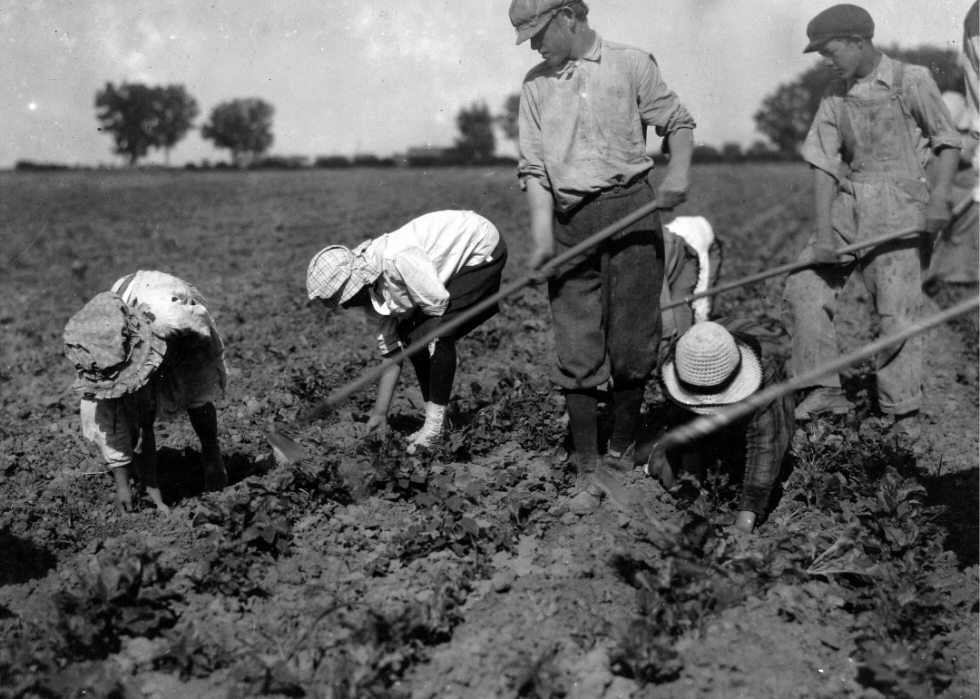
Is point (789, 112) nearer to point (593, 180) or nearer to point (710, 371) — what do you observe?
point (593, 180)

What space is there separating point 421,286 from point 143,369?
45.4 inches

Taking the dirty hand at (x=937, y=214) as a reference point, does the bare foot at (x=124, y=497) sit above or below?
below

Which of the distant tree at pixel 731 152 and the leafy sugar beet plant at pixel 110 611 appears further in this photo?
the distant tree at pixel 731 152

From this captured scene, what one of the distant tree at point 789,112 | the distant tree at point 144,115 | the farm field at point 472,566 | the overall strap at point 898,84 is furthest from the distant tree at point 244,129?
the overall strap at point 898,84

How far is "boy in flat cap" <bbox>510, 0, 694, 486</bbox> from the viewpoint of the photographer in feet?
12.9

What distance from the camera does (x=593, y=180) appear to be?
4000 mm

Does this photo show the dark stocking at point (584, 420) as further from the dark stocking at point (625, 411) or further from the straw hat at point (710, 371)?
the straw hat at point (710, 371)

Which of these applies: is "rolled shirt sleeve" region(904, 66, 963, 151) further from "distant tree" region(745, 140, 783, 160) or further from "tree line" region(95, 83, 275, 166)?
"distant tree" region(745, 140, 783, 160)

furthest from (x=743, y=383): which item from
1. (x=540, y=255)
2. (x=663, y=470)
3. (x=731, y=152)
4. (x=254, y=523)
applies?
(x=731, y=152)

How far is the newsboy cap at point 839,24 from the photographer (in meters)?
4.55

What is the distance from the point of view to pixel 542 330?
24.2 feet

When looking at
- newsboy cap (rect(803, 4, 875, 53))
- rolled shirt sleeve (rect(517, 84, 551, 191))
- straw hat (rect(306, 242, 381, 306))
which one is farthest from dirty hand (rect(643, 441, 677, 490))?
newsboy cap (rect(803, 4, 875, 53))

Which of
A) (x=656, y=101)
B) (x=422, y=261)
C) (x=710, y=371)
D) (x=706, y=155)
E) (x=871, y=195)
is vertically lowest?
(x=710, y=371)

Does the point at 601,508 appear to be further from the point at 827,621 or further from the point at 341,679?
the point at 341,679
